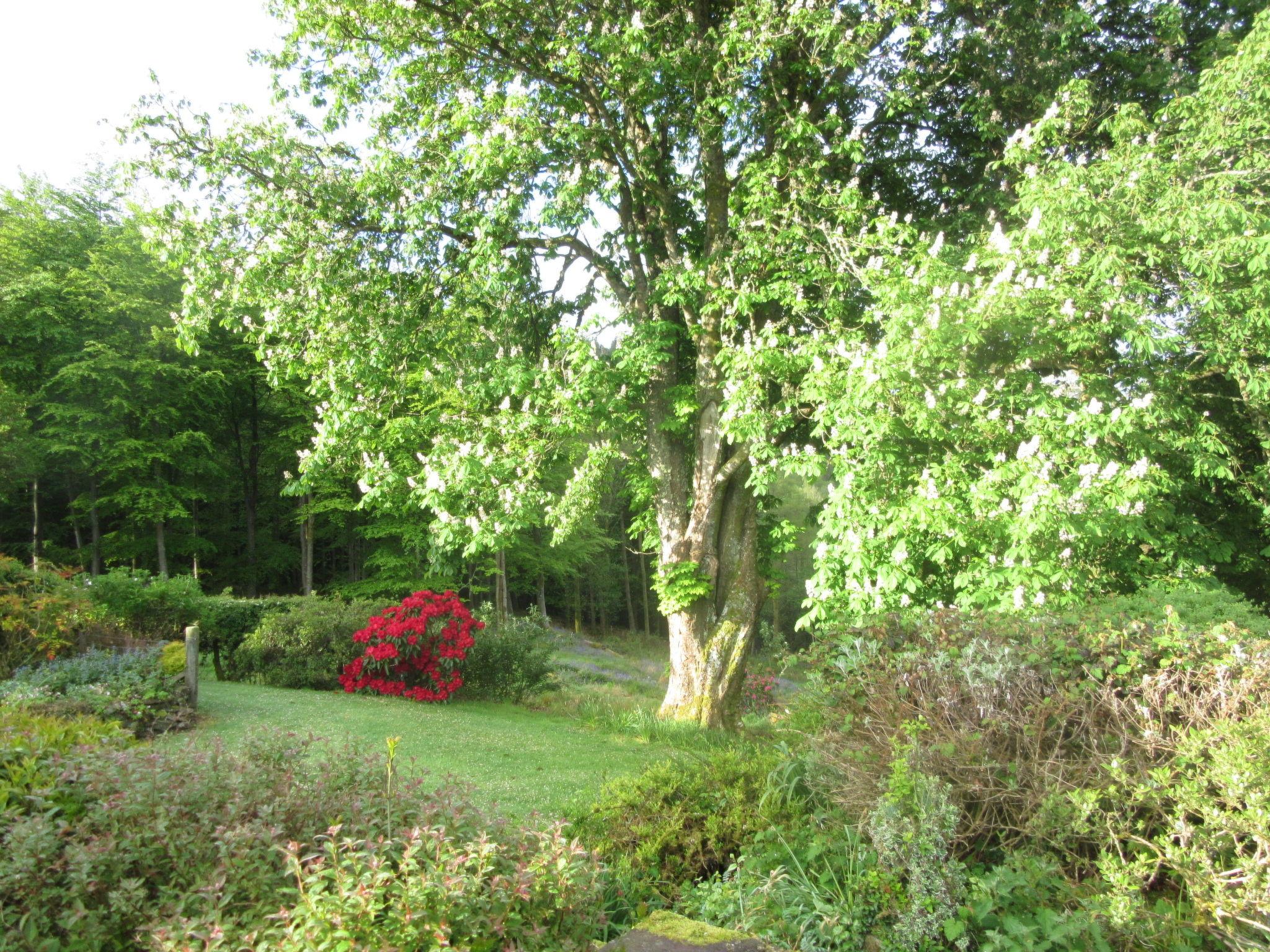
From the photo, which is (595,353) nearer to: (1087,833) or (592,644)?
(1087,833)

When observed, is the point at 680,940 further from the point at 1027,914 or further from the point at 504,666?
the point at 504,666

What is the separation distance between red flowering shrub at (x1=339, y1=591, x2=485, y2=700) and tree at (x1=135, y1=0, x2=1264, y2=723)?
3877 mm

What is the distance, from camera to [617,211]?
11.3 meters

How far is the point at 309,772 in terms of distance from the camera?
155 inches

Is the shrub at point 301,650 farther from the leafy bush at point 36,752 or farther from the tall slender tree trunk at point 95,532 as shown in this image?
the tall slender tree trunk at point 95,532

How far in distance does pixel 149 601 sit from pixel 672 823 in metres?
12.0

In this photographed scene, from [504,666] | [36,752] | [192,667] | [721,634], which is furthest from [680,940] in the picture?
[504,666]

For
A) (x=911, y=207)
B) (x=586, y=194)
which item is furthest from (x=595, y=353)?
(x=911, y=207)

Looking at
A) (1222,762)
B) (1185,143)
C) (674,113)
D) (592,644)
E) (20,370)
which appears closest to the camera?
(1222,762)

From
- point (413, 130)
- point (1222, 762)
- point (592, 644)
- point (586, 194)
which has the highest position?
point (413, 130)

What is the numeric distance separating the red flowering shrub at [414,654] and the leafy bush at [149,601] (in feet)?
9.62

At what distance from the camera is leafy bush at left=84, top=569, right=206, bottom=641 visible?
41.3 feet

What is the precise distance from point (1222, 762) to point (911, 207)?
32.0ft

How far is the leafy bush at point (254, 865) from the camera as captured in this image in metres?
2.71
